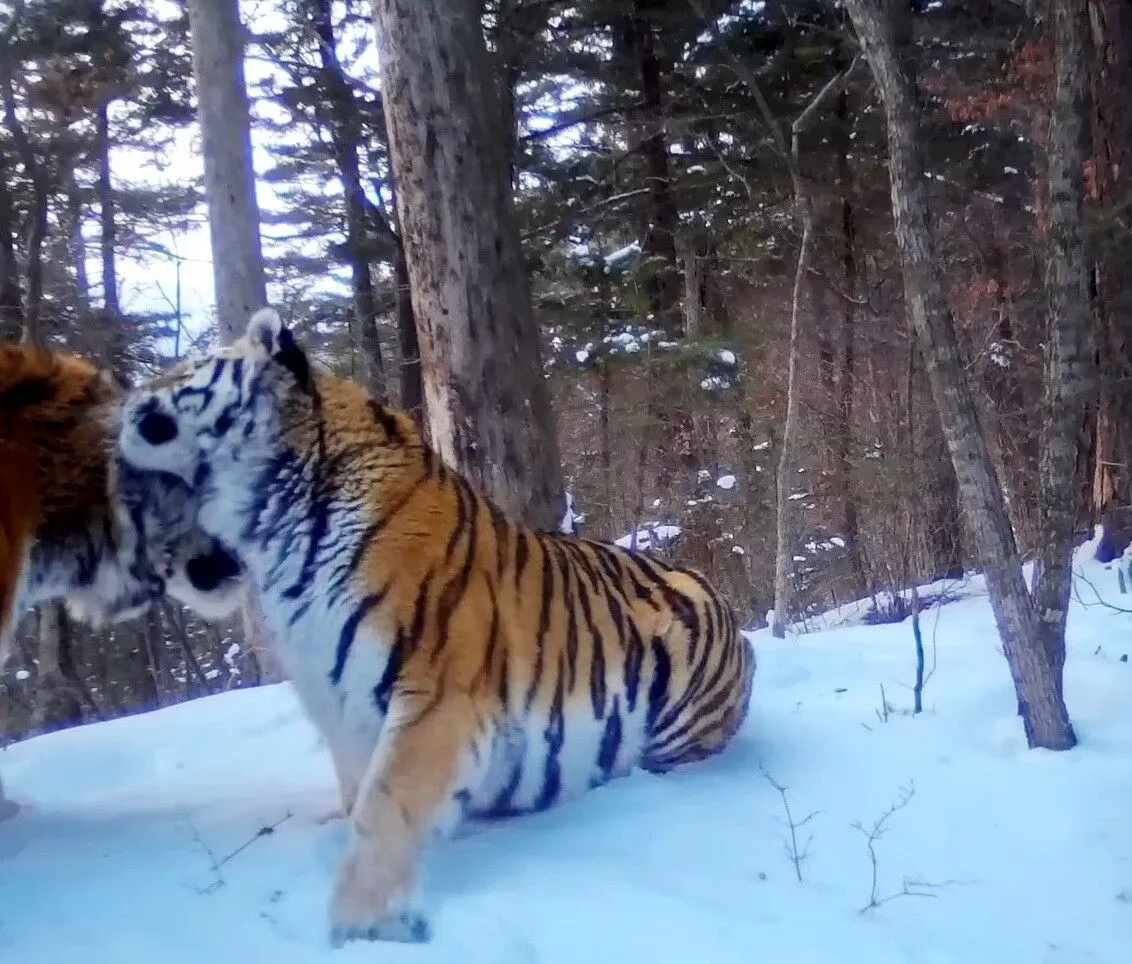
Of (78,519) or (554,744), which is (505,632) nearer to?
(554,744)

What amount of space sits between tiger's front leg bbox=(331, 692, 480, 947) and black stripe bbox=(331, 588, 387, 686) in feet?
0.64

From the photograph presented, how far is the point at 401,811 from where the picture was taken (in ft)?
8.29

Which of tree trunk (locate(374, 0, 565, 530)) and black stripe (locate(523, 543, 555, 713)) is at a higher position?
tree trunk (locate(374, 0, 565, 530))

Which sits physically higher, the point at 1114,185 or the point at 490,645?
the point at 1114,185

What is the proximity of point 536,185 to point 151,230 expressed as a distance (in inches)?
173

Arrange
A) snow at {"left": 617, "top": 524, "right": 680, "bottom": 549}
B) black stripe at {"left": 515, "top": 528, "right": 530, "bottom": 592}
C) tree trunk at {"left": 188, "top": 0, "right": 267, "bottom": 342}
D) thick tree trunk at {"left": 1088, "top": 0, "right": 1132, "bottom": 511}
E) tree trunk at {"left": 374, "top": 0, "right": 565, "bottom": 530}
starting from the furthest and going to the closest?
snow at {"left": 617, "top": 524, "right": 680, "bottom": 549}
thick tree trunk at {"left": 1088, "top": 0, "right": 1132, "bottom": 511}
tree trunk at {"left": 188, "top": 0, "right": 267, "bottom": 342}
tree trunk at {"left": 374, "top": 0, "right": 565, "bottom": 530}
black stripe at {"left": 515, "top": 528, "right": 530, "bottom": 592}

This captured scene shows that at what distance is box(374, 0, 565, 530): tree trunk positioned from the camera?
4.84 metres

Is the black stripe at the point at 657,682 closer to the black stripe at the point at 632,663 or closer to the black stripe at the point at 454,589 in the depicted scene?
the black stripe at the point at 632,663

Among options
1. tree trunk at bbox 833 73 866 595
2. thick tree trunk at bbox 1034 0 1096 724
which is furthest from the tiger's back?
tree trunk at bbox 833 73 866 595

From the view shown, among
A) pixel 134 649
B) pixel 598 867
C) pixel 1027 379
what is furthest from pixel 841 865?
pixel 134 649

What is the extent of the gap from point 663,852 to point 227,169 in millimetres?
5526

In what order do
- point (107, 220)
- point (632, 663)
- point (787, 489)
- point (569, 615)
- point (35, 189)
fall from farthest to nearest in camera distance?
1. point (107, 220)
2. point (35, 189)
3. point (787, 489)
4. point (632, 663)
5. point (569, 615)

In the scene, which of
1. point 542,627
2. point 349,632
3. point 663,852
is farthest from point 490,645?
point 663,852

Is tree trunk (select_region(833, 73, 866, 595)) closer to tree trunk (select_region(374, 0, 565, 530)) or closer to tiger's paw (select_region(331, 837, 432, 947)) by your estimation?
tree trunk (select_region(374, 0, 565, 530))
